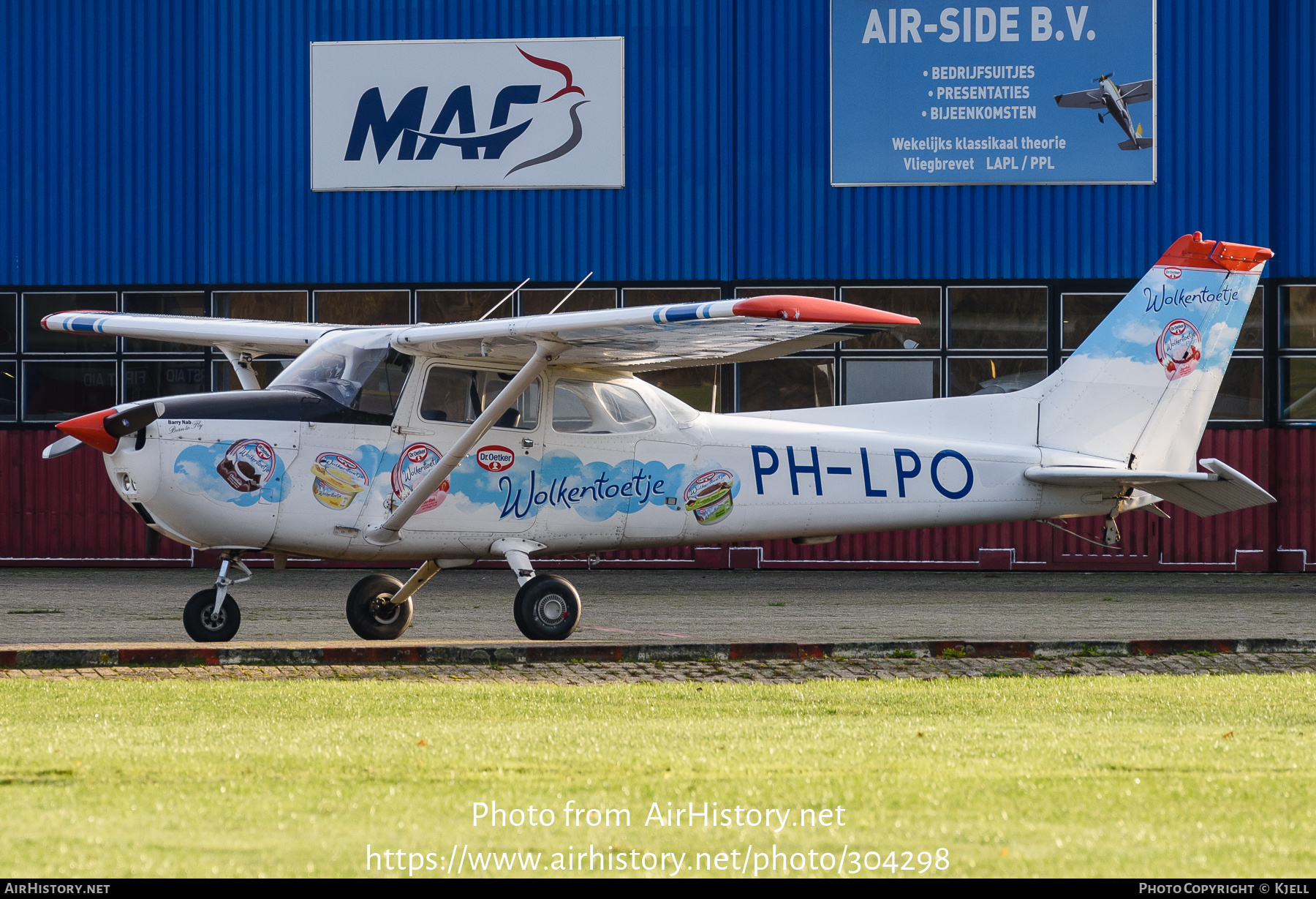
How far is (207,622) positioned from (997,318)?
39.4ft

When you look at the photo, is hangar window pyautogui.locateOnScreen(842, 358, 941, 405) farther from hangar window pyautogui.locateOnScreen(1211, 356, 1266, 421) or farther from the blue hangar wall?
hangar window pyautogui.locateOnScreen(1211, 356, 1266, 421)

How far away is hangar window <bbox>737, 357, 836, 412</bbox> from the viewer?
1888 centimetres

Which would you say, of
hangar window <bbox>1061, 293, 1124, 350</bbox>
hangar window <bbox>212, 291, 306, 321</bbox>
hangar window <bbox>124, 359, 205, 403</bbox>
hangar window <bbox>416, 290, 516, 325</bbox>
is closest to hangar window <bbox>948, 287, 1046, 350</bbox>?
hangar window <bbox>1061, 293, 1124, 350</bbox>

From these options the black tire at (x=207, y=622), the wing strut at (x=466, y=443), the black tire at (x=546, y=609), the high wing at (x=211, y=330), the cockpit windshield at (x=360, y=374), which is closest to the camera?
the wing strut at (x=466, y=443)

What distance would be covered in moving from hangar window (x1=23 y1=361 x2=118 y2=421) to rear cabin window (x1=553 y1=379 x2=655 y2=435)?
11.1 meters

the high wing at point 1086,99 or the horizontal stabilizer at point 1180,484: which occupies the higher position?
the high wing at point 1086,99

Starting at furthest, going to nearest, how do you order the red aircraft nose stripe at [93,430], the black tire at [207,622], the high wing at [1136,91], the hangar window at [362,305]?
the hangar window at [362,305] → the high wing at [1136,91] → the black tire at [207,622] → the red aircraft nose stripe at [93,430]

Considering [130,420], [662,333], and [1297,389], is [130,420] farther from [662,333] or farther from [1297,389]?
[1297,389]

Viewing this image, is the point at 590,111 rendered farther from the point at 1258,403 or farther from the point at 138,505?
the point at 138,505

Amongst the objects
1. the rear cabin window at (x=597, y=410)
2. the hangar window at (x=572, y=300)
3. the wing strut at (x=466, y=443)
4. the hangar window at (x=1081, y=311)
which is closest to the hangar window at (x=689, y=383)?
the hangar window at (x=572, y=300)

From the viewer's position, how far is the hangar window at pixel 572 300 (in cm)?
1911

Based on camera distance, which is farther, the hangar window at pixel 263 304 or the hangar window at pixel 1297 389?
the hangar window at pixel 263 304

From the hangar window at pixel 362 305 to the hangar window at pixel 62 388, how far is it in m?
3.16

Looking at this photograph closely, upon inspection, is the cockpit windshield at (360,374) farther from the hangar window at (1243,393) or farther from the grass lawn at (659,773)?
the hangar window at (1243,393)
